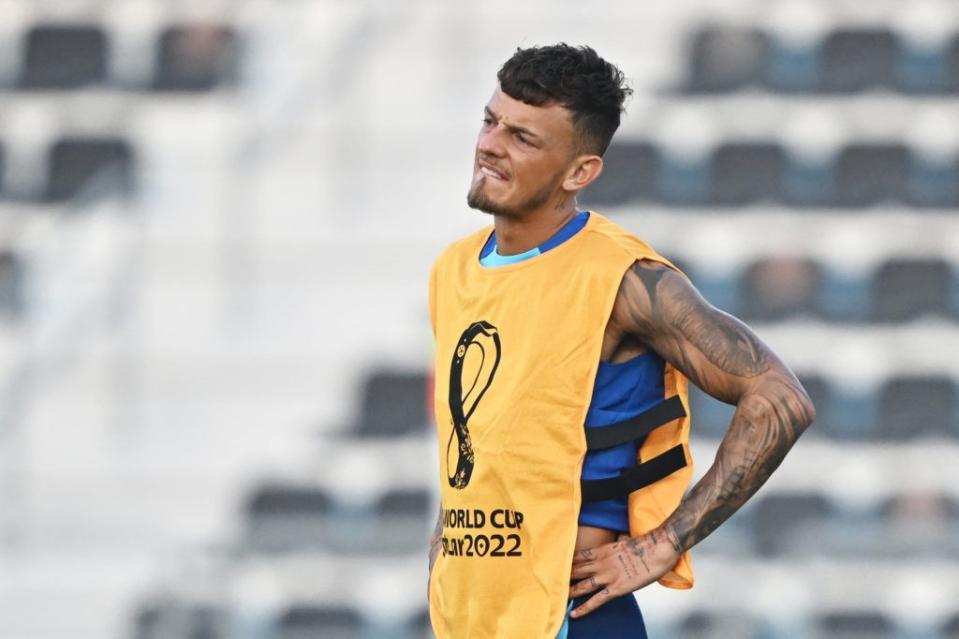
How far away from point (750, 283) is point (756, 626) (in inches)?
75.8

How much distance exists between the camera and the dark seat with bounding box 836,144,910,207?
29.5 feet

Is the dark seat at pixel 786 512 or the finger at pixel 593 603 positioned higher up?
the finger at pixel 593 603

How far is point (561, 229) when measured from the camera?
2.76 meters

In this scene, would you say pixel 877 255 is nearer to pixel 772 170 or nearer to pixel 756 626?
pixel 772 170

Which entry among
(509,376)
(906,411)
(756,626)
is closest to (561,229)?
(509,376)

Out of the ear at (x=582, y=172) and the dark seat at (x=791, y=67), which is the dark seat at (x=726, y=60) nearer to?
the dark seat at (x=791, y=67)

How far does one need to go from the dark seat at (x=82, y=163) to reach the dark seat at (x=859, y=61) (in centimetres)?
374

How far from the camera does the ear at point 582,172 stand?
2.74m

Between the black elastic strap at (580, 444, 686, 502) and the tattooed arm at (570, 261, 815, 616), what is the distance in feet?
0.20

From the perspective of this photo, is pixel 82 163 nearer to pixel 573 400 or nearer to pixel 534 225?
pixel 534 225

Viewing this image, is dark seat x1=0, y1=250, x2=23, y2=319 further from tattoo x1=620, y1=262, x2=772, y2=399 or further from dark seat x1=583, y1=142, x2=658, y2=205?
Answer: tattoo x1=620, y1=262, x2=772, y2=399

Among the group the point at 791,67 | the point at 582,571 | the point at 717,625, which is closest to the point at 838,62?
the point at 791,67

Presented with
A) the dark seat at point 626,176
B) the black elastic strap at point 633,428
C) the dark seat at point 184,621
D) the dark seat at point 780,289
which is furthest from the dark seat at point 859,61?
the black elastic strap at point 633,428

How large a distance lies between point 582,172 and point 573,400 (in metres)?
0.36
